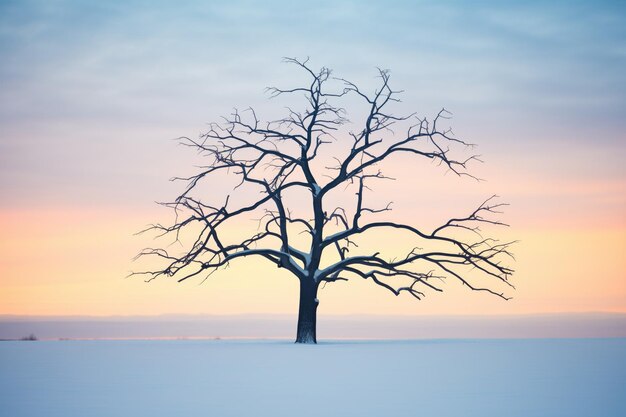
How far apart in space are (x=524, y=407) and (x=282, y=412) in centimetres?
343

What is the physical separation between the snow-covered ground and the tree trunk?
402 cm

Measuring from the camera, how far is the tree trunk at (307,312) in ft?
89.2

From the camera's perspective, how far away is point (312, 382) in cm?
1447

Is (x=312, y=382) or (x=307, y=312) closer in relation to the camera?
(x=312, y=382)

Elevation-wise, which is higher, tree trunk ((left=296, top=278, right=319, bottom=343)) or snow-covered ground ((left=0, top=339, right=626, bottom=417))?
tree trunk ((left=296, top=278, right=319, bottom=343))

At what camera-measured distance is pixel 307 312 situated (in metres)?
27.3

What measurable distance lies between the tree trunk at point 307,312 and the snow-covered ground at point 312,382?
402 cm

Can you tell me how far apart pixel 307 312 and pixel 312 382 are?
12819 mm

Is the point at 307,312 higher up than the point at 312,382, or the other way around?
the point at 307,312

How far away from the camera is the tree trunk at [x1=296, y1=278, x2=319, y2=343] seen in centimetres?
2719

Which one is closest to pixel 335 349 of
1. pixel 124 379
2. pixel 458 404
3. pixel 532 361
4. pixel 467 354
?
pixel 467 354

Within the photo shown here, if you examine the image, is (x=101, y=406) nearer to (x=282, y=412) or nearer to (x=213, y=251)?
(x=282, y=412)

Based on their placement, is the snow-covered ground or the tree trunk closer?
the snow-covered ground

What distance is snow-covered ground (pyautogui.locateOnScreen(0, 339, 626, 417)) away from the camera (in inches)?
452
